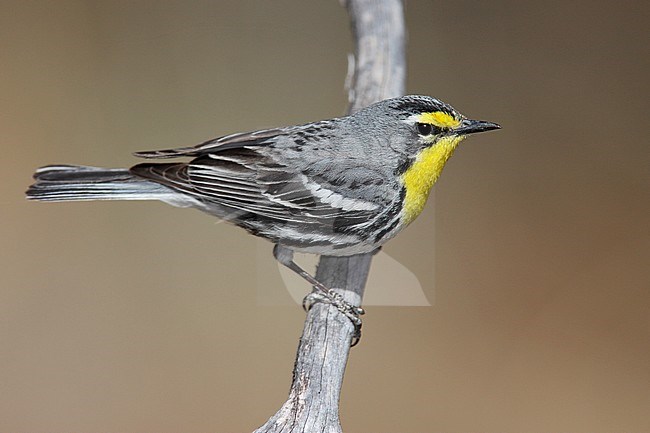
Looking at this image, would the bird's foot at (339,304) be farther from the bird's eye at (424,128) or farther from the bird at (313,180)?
the bird's eye at (424,128)

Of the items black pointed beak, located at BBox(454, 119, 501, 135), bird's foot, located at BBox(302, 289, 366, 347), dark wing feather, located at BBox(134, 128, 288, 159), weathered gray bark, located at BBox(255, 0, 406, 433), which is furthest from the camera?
dark wing feather, located at BBox(134, 128, 288, 159)

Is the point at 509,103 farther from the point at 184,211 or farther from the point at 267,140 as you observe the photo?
the point at 267,140

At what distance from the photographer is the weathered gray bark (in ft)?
9.31

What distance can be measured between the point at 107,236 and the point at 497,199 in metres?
2.72

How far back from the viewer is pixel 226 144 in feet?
11.4

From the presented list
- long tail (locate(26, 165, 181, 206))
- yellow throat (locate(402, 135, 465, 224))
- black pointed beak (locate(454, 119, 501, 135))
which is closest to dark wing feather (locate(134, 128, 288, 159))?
long tail (locate(26, 165, 181, 206))

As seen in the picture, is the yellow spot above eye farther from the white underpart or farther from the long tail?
the long tail

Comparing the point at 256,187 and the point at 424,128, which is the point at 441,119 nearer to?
the point at 424,128

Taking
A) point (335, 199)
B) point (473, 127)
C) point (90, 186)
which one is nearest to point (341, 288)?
point (335, 199)

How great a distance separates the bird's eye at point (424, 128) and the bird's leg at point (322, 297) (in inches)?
29.0

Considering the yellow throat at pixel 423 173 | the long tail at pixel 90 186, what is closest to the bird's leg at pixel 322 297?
the yellow throat at pixel 423 173

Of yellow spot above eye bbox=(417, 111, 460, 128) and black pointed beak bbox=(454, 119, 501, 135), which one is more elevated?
yellow spot above eye bbox=(417, 111, 460, 128)

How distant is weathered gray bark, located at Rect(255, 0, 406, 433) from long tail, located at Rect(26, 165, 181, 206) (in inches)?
31.0

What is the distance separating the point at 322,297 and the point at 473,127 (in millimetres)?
895
